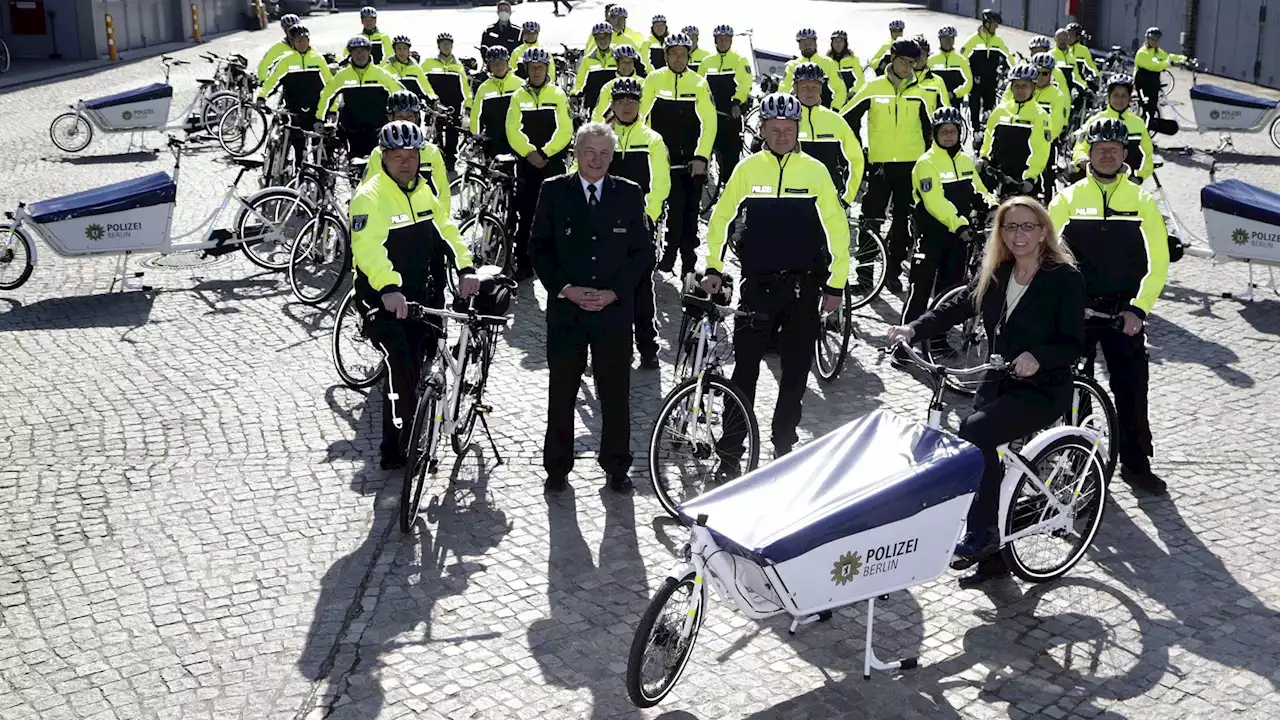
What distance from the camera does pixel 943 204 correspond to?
420 inches

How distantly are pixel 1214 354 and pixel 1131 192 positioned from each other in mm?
3377

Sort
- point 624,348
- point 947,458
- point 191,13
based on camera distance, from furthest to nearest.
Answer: point 191,13
point 624,348
point 947,458

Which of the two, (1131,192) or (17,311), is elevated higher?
(1131,192)

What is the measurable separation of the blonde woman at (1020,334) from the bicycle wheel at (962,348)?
266 centimetres

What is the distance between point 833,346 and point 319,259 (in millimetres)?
4933

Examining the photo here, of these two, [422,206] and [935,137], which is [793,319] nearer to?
[422,206]

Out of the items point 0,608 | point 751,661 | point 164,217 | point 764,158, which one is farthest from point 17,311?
point 751,661

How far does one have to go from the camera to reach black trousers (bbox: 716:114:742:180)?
16.3m

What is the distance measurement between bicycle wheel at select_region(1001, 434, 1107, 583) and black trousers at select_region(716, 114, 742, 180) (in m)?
9.51

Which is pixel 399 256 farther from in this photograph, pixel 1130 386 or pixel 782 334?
pixel 1130 386

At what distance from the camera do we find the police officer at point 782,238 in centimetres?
835

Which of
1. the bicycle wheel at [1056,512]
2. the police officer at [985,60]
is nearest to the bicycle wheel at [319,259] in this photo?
the bicycle wheel at [1056,512]

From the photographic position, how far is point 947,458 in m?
6.21

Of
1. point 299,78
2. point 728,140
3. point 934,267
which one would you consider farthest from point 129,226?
point 934,267
